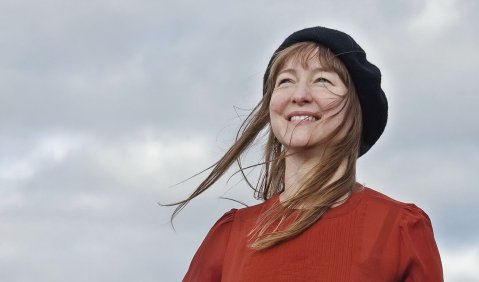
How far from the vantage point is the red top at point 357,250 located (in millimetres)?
3891

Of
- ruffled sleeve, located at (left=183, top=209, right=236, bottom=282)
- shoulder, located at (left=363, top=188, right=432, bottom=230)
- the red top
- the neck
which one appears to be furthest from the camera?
ruffled sleeve, located at (left=183, top=209, right=236, bottom=282)

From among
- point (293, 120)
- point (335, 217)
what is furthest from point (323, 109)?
point (335, 217)

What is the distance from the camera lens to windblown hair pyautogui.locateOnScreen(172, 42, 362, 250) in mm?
4039

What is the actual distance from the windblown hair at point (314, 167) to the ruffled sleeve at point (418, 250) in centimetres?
29

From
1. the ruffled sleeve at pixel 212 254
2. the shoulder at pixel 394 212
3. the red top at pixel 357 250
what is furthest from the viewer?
the ruffled sleeve at pixel 212 254

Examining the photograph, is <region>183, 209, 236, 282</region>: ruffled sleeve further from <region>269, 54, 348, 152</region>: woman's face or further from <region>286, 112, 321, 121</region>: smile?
<region>286, 112, 321, 121</region>: smile

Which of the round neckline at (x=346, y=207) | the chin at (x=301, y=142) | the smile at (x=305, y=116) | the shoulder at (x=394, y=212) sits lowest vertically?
the shoulder at (x=394, y=212)

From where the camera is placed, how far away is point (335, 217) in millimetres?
4020

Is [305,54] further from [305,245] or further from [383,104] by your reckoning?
[305,245]

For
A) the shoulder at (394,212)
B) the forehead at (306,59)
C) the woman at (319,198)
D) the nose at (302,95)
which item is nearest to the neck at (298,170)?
the woman at (319,198)

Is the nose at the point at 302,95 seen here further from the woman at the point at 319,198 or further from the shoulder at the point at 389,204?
the shoulder at the point at 389,204

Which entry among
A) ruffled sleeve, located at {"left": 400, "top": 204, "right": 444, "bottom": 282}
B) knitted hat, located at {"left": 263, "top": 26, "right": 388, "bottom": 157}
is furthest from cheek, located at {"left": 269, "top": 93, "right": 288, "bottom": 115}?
ruffled sleeve, located at {"left": 400, "top": 204, "right": 444, "bottom": 282}

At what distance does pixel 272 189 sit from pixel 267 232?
1.11 feet

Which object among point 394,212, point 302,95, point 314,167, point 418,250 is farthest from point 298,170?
point 418,250
